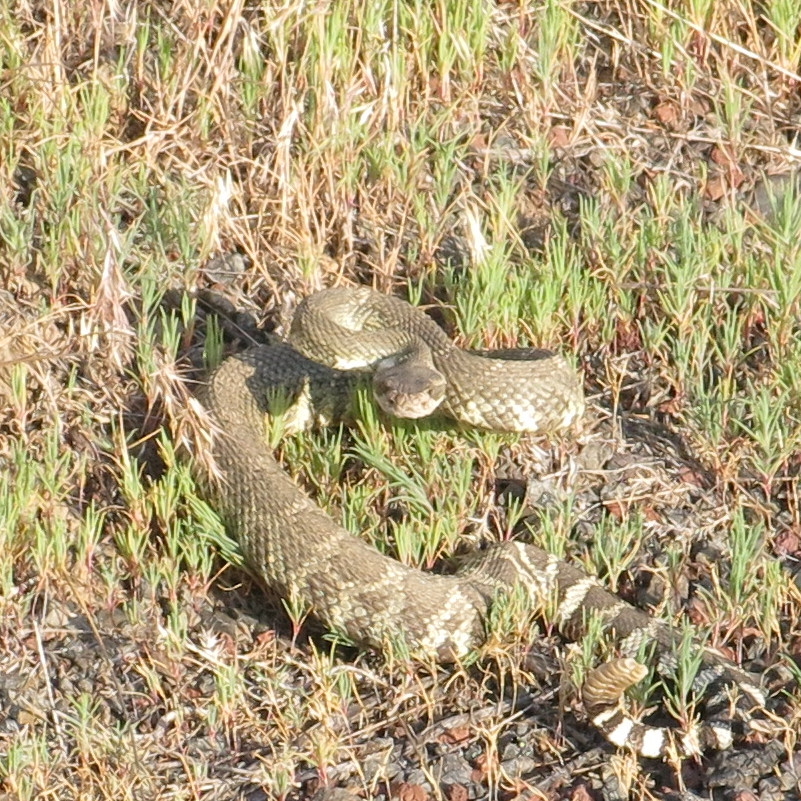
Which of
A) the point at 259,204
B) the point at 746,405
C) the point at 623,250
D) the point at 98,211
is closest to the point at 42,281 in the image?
the point at 98,211

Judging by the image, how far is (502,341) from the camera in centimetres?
755

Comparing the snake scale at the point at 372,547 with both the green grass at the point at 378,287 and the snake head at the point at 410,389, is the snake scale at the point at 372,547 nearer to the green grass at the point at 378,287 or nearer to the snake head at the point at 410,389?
the snake head at the point at 410,389

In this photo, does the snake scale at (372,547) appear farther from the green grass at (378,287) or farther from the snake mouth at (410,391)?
the green grass at (378,287)

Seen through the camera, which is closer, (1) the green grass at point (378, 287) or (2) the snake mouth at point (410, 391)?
(1) the green grass at point (378, 287)

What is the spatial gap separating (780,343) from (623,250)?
3.08 feet

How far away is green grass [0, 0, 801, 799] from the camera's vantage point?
627 centimetres

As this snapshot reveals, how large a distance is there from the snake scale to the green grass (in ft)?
0.46

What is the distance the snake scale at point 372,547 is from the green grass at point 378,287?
0.14 m

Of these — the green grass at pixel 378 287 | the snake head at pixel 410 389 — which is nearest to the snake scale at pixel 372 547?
the snake head at pixel 410 389

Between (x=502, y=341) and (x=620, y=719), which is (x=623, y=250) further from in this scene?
(x=620, y=719)

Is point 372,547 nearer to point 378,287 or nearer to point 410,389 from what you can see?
point 410,389

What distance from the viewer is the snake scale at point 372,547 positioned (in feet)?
20.4

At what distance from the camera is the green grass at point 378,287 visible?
627 cm

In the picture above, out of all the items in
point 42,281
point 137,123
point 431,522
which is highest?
point 137,123
